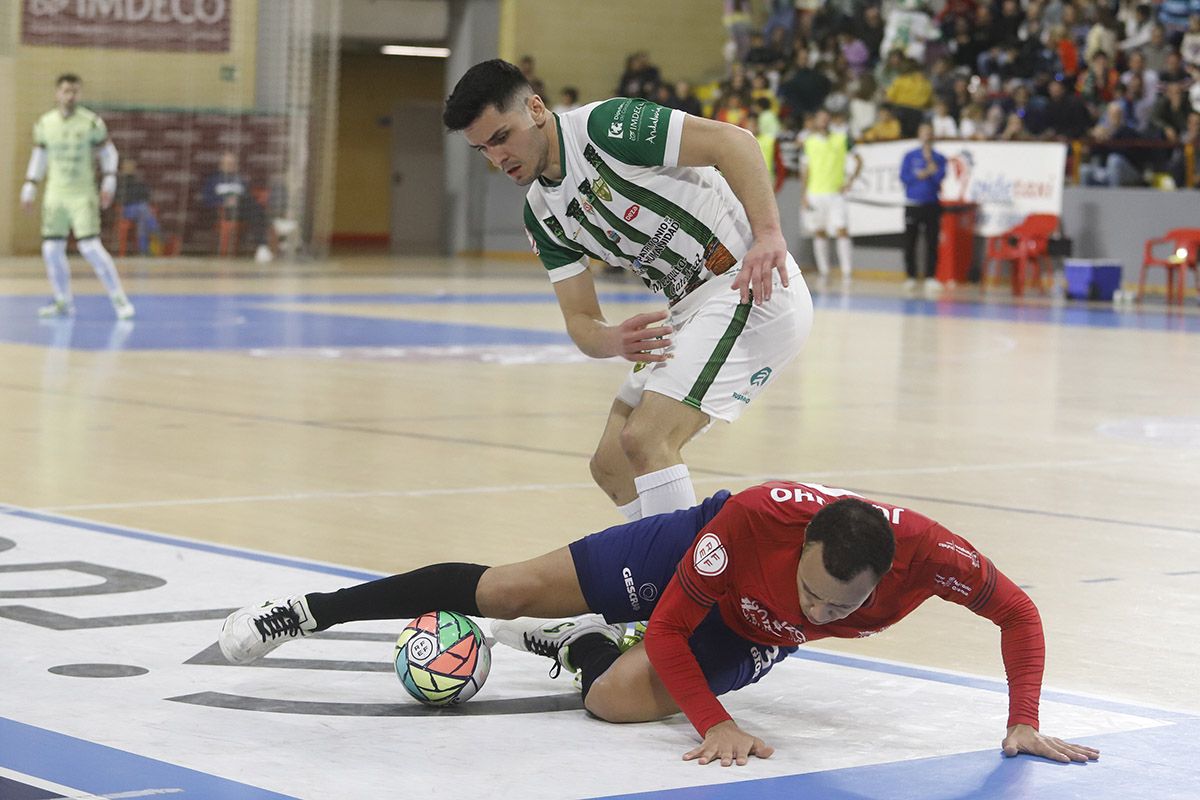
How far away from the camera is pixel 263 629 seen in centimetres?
516

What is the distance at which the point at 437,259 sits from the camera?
36.8 meters

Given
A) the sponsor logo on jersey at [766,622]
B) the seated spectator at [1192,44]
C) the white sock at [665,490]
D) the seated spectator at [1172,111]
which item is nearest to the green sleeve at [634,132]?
the white sock at [665,490]

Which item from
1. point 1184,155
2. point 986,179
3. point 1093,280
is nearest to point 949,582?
point 1093,280

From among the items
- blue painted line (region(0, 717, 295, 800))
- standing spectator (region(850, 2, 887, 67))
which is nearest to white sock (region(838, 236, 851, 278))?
standing spectator (region(850, 2, 887, 67))

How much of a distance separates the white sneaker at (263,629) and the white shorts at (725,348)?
1.31m

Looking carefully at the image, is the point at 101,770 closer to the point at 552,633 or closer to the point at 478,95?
the point at 552,633

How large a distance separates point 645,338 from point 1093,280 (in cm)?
2145

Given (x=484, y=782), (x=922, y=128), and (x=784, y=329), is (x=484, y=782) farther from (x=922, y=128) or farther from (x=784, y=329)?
(x=922, y=128)

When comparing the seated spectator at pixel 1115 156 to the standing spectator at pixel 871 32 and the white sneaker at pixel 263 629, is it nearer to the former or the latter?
the standing spectator at pixel 871 32

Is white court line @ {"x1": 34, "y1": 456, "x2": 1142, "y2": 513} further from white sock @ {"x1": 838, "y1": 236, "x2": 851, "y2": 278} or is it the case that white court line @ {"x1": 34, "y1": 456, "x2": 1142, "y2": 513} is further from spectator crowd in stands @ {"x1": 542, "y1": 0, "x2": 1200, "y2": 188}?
white sock @ {"x1": 838, "y1": 236, "x2": 851, "y2": 278}

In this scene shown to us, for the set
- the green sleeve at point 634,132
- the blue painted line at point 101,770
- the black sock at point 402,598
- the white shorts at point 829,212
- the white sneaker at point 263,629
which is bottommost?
the blue painted line at point 101,770

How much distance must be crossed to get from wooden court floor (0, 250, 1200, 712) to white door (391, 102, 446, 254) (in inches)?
884

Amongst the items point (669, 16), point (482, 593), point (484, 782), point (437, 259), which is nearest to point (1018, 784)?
point (484, 782)

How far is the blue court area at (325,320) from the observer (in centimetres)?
1694
